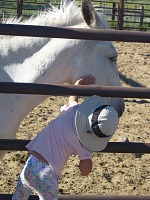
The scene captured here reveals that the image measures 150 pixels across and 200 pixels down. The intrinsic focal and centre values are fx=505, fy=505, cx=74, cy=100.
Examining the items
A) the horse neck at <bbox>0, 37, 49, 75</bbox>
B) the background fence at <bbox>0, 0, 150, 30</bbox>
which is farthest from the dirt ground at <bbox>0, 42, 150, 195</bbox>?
the background fence at <bbox>0, 0, 150, 30</bbox>

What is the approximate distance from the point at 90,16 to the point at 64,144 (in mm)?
979

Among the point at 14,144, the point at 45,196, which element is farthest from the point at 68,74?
the point at 45,196

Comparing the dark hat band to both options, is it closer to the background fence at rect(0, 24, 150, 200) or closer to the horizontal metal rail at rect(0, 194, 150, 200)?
the background fence at rect(0, 24, 150, 200)

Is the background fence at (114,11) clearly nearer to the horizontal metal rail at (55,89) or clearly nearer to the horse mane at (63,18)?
the horse mane at (63,18)

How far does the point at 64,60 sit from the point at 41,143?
790mm

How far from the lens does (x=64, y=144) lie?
9.05 feet

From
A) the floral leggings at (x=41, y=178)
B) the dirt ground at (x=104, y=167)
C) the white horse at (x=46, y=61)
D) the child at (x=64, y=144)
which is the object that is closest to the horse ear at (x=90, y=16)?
the white horse at (x=46, y=61)

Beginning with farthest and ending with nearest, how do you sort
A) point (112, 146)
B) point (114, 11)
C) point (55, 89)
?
1. point (114, 11)
2. point (112, 146)
3. point (55, 89)

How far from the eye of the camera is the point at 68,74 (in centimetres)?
345

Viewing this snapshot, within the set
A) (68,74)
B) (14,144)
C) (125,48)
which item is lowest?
(125,48)

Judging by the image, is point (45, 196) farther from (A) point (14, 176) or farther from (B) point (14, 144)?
(A) point (14, 176)

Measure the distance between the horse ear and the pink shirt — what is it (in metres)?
0.74

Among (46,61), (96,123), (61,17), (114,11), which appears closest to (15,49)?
(46,61)

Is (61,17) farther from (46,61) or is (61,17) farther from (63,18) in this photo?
(46,61)
